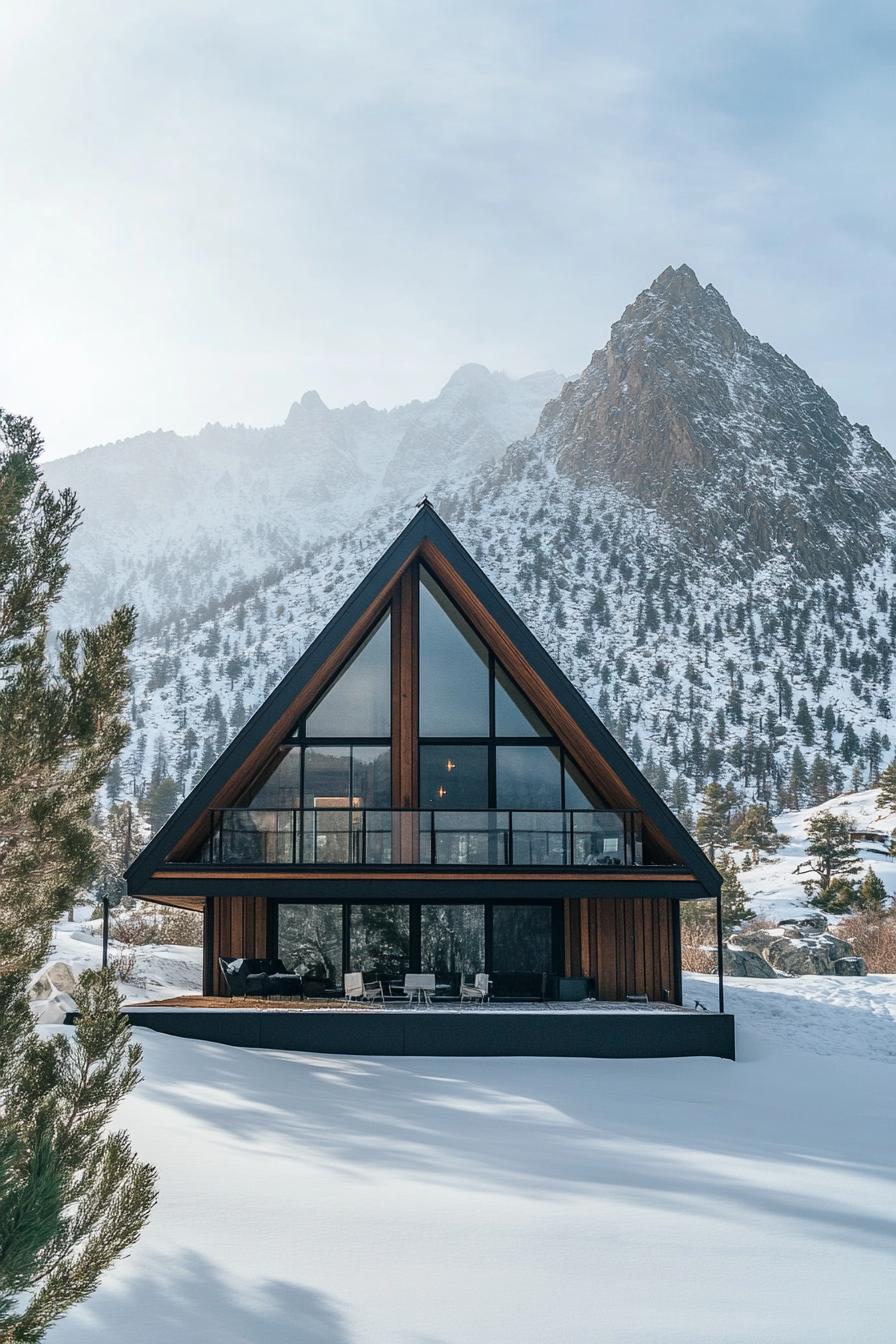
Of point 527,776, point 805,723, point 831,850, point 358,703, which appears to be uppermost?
point 805,723

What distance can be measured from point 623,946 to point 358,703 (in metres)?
4.69

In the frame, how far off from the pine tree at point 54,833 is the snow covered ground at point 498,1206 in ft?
5.98

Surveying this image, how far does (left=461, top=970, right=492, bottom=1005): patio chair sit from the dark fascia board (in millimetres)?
2866

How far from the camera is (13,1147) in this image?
351cm

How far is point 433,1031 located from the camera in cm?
1259

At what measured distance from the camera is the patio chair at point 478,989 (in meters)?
13.7

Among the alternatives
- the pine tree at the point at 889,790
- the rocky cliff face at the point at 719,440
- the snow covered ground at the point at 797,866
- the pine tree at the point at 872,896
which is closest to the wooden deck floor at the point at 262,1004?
the pine tree at the point at 872,896

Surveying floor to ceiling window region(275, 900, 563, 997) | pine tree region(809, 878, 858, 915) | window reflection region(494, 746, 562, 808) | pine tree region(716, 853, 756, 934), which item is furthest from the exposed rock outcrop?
window reflection region(494, 746, 562, 808)

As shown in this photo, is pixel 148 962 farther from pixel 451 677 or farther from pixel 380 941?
pixel 451 677

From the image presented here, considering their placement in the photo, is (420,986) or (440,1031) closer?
(440,1031)

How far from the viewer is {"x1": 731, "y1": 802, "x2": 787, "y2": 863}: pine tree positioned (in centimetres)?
4759

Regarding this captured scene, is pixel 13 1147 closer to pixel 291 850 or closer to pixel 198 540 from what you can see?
pixel 291 850

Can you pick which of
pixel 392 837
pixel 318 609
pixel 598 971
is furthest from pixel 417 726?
pixel 318 609

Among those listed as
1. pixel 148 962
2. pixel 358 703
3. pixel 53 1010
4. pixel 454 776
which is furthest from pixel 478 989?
pixel 148 962
